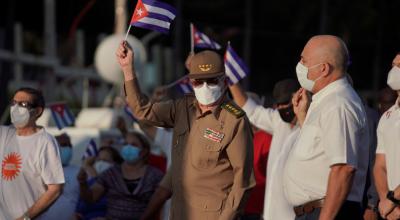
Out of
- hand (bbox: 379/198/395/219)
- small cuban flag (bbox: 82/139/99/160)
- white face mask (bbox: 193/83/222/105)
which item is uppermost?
white face mask (bbox: 193/83/222/105)

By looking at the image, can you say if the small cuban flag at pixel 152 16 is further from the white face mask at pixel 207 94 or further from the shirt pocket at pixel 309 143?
the shirt pocket at pixel 309 143

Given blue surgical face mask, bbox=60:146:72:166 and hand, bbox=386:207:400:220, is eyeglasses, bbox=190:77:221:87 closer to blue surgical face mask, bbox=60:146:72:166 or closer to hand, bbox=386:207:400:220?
hand, bbox=386:207:400:220

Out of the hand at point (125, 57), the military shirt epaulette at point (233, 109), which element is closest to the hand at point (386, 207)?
the military shirt epaulette at point (233, 109)

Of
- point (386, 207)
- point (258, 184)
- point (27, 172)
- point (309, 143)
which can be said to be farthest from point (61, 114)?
point (309, 143)

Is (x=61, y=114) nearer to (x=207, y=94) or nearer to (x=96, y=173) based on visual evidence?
(x=96, y=173)

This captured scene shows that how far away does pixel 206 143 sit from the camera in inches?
236

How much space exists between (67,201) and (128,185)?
32.0 inches

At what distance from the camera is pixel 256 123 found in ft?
27.8

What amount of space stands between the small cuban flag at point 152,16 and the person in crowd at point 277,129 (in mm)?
1291

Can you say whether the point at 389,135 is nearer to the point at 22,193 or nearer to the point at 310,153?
the point at 310,153

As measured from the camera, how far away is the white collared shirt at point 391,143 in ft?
19.9

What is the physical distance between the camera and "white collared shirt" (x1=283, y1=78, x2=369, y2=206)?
17.0 ft

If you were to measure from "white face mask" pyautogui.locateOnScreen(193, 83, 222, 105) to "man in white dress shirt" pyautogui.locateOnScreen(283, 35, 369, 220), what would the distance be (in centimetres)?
72

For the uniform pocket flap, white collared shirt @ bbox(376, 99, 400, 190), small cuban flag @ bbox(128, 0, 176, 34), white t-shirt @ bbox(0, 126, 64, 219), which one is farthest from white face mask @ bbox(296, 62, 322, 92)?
white t-shirt @ bbox(0, 126, 64, 219)
